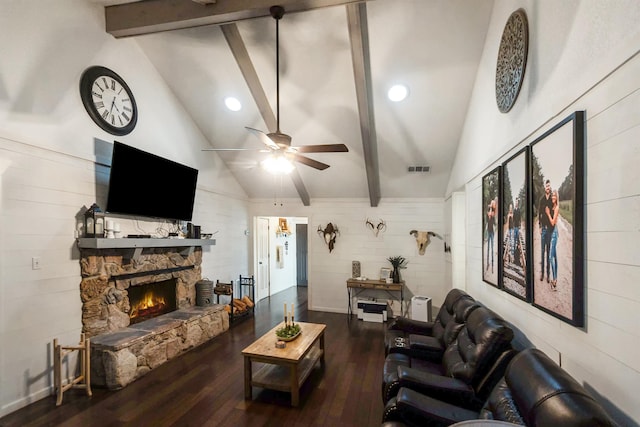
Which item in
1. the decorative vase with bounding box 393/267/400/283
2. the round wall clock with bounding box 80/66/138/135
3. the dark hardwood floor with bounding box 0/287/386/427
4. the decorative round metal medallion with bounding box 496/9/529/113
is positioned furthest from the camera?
the decorative vase with bounding box 393/267/400/283

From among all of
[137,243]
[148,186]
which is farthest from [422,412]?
[148,186]

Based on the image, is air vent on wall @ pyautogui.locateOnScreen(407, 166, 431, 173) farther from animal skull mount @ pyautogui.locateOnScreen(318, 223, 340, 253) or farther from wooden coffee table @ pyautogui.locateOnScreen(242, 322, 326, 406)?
wooden coffee table @ pyautogui.locateOnScreen(242, 322, 326, 406)

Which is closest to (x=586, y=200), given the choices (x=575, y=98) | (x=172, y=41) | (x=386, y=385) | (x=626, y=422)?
(x=575, y=98)

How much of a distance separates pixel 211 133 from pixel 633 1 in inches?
210

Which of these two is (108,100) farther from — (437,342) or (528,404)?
(528,404)

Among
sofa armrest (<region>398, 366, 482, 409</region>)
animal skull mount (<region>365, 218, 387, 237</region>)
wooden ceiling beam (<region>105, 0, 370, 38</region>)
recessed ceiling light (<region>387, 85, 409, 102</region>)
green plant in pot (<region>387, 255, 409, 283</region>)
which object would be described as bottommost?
sofa armrest (<region>398, 366, 482, 409</region>)

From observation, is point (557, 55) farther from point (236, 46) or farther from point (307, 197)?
point (307, 197)

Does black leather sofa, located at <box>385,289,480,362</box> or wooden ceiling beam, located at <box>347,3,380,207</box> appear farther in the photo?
wooden ceiling beam, located at <box>347,3,380,207</box>

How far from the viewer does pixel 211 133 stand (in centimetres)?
548

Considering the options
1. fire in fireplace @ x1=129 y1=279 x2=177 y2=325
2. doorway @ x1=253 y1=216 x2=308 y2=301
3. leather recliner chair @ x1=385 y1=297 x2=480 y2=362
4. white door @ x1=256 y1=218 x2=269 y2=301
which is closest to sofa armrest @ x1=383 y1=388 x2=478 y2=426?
leather recliner chair @ x1=385 y1=297 x2=480 y2=362

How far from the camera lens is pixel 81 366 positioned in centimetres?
329

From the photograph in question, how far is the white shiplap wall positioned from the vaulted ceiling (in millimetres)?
1555

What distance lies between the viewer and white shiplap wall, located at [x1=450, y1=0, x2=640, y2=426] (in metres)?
1.22

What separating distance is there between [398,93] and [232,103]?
2458 millimetres
